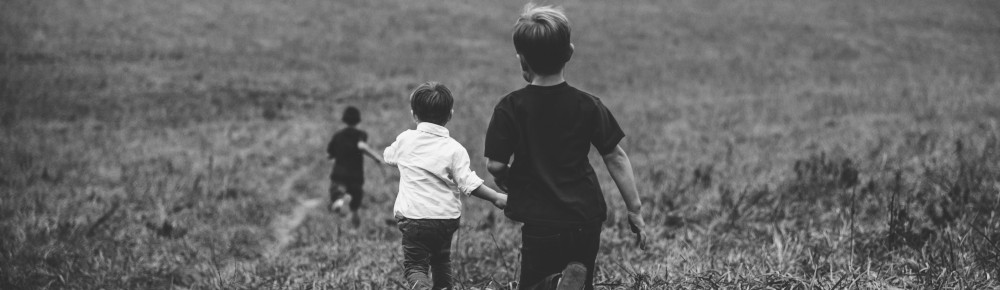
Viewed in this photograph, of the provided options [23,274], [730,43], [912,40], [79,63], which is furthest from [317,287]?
[912,40]

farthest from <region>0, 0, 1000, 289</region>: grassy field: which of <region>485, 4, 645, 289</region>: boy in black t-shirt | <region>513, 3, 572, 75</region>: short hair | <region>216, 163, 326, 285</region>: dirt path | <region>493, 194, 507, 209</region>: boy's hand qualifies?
<region>513, 3, 572, 75</region>: short hair

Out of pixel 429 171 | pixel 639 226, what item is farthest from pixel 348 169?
pixel 639 226

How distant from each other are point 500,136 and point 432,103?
0.59 meters

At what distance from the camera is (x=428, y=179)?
3.33 metres

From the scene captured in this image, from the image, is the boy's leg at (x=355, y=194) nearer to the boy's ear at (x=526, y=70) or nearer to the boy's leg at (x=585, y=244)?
the boy's leg at (x=585, y=244)

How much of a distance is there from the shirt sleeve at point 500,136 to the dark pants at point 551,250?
1.18 feet

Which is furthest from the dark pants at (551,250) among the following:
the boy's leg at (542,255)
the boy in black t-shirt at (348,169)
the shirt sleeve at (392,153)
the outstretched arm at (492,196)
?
the boy in black t-shirt at (348,169)

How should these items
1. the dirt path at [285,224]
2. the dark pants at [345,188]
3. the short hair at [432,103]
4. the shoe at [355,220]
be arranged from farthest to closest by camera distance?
the dark pants at [345,188] → the shoe at [355,220] → the dirt path at [285,224] → the short hair at [432,103]

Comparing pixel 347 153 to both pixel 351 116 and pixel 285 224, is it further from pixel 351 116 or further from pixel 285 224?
pixel 285 224

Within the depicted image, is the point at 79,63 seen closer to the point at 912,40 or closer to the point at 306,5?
the point at 306,5

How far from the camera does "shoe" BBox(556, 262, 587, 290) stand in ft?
9.03

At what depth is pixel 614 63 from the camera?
22.2 meters

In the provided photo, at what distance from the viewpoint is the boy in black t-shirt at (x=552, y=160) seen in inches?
109

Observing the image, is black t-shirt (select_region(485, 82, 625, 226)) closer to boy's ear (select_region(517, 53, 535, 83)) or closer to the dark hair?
boy's ear (select_region(517, 53, 535, 83))
